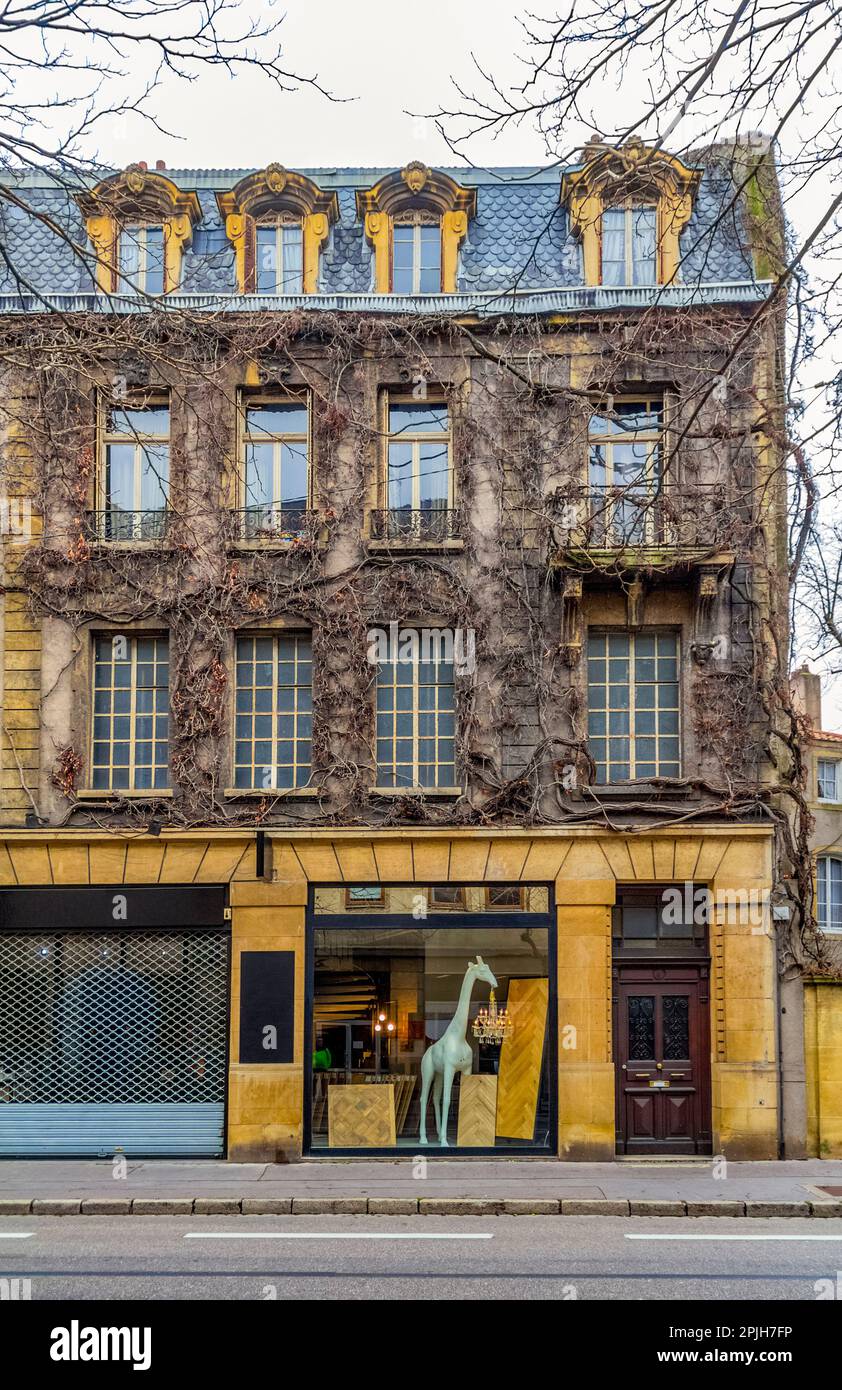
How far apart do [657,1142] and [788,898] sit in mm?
3746

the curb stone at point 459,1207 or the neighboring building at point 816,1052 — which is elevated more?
the neighboring building at point 816,1052

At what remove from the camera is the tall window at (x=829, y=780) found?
40.1 metres

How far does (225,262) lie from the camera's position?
2073cm

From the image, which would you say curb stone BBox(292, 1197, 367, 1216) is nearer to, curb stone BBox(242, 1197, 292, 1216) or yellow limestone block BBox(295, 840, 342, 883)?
curb stone BBox(242, 1197, 292, 1216)

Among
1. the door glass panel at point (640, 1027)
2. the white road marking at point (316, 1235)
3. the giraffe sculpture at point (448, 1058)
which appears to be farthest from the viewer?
the door glass panel at point (640, 1027)

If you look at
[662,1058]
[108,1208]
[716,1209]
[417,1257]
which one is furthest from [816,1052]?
[108,1208]

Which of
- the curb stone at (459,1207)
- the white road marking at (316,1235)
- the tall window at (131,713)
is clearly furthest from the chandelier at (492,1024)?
the tall window at (131,713)

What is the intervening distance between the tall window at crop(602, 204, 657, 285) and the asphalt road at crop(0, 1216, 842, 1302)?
1301 cm

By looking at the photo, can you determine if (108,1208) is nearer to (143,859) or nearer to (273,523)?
(143,859)

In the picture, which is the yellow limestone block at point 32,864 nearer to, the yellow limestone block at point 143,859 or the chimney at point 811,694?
the yellow limestone block at point 143,859

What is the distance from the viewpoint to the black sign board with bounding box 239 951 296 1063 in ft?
61.1

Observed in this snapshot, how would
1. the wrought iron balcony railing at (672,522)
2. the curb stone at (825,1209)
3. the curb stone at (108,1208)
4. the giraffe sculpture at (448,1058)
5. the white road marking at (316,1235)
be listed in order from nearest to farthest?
the white road marking at (316,1235)
the curb stone at (825,1209)
the curb stone at (108,1208)
the wrought iron balcony railing at (672,522)
the giraffe sculpture at (448,1058)

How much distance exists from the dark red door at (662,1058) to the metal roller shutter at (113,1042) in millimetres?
5468

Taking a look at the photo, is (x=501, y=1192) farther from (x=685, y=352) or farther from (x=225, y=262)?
(x=225, y=262)
